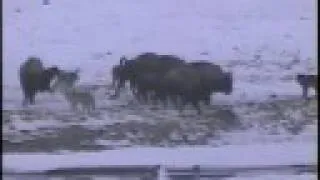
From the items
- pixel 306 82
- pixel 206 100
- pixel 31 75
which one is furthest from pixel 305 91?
pixel 31 75

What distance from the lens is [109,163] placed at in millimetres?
2627

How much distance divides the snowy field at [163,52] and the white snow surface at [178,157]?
0.02 m

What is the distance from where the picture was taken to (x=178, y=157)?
103 inches

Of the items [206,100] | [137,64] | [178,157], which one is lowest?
[178,157]

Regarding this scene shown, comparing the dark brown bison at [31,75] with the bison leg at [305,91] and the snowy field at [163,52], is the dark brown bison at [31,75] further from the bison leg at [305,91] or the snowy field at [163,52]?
the bison leg at [305,91]

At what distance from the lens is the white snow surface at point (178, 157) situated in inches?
103

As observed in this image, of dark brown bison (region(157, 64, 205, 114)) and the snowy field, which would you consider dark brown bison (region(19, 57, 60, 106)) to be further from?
dark brown bison (region(157, 64, 205, 114))

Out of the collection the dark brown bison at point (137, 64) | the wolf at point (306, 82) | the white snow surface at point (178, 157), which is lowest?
the white snow surface at point (178, 157)

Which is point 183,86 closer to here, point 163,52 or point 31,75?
point 163,52

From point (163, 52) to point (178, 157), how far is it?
1.01ft

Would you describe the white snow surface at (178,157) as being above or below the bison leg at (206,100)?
below

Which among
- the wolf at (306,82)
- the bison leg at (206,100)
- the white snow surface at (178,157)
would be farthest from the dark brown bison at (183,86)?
the wolf at (306,82)

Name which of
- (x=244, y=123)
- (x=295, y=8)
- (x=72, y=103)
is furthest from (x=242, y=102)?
(x=72, y=103)

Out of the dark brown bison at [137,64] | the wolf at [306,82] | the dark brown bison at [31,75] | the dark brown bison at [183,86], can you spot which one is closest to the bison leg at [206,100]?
the dark brown bison at [183,86]
